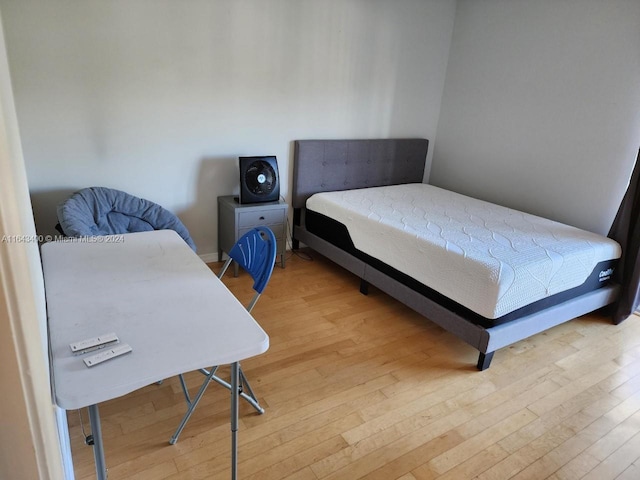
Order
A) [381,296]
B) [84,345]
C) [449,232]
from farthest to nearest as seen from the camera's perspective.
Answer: [381,296]
[449,232]
[84,345]

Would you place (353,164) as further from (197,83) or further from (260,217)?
(197,83)

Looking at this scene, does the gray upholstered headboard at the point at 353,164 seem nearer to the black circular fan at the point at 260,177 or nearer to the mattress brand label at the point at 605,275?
the black circular fan at the point at 260,177

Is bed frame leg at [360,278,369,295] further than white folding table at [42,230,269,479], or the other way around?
bed frame leg at [360,278,369,295]

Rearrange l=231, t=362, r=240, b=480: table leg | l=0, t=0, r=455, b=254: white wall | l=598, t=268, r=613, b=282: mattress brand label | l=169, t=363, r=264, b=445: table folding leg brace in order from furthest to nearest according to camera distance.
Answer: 1. l=598, t=268, r=613, b=282: mattress brand label
2. l=0, t=0, r=455, b=254: white wall
3. l=169, t=363, r=264, b=445: table folding leg brace
4. l=231, t=362, r=240, b=480: table leg

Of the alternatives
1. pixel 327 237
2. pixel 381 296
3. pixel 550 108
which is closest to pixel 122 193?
pixel 327 237

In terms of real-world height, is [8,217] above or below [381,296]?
above

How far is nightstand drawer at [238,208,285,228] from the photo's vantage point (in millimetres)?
3227

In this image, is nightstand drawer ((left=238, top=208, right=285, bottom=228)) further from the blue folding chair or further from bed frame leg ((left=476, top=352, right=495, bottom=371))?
bed frame leg ((left=476, top=352, right=495, bottom=371))

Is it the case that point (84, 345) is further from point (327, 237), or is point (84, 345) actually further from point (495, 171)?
point (495, 171)

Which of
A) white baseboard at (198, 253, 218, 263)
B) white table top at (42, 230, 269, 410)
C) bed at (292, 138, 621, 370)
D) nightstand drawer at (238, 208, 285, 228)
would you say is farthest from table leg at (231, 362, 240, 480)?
white baseboard at (198, 253, 218, 263)

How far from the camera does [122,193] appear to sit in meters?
2.90

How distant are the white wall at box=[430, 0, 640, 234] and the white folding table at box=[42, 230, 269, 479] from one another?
3.02m

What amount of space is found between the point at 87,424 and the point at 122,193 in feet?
5.22

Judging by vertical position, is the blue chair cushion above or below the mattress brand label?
above
